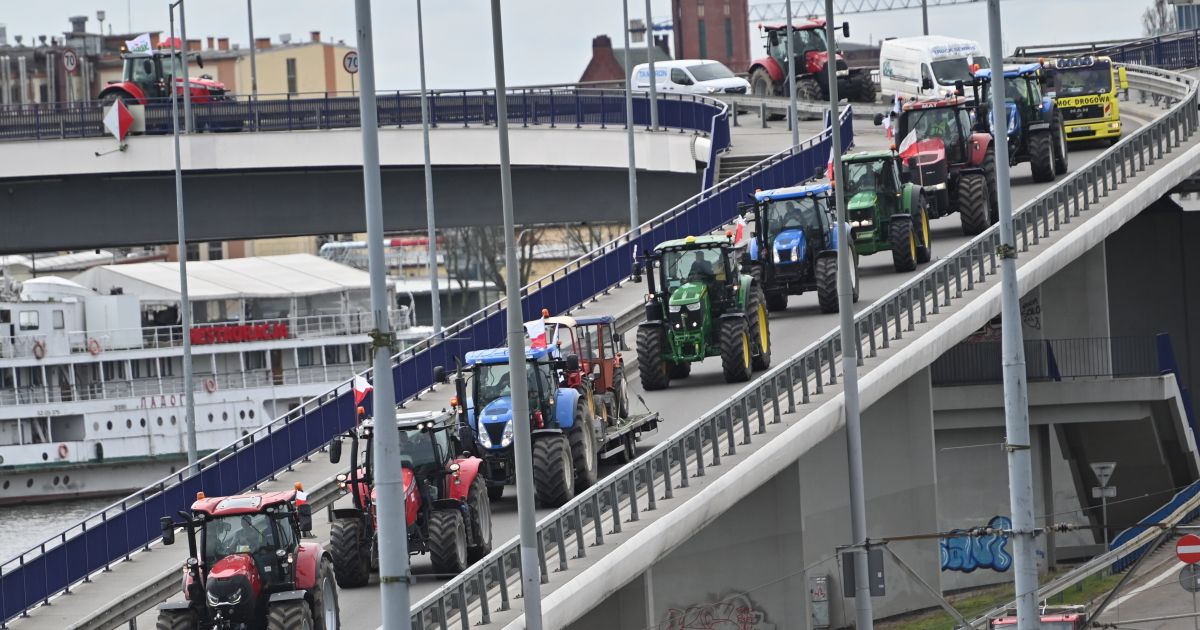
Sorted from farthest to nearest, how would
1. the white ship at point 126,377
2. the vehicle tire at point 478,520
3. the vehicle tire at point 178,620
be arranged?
the white ship at point 126,377
the vehicle tire at point 478,520
the vehicle tire at point 178,620

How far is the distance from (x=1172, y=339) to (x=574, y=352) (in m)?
29.5

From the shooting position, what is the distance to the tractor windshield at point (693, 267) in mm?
34094

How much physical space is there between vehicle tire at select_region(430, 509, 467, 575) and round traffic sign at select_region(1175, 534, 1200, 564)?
8674 millimetres

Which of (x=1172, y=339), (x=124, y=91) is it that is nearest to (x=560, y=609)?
(x=1172, y=339)

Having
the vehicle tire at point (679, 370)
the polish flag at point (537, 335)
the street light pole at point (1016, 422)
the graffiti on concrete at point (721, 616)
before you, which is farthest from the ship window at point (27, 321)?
the street light pole at point (1016, 422)

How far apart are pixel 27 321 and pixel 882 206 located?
158 ft

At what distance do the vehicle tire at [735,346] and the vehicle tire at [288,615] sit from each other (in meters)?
13.7

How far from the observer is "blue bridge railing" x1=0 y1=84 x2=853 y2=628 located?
30656 millimetres

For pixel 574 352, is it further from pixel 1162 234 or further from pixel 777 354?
pixel 1162 234

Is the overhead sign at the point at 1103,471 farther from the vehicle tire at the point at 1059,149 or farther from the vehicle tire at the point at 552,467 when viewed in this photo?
the vehicle tire at the point at 552,467

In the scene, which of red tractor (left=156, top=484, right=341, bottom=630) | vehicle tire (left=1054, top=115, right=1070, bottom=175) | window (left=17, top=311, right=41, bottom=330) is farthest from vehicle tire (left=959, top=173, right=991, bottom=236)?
window (left=17, top=311, right=41, bottom=330)

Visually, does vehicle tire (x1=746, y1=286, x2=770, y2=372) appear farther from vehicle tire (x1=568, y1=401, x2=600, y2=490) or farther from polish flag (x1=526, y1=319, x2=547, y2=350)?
vehicle tire (x1=568, y1=401, x2=600, y2=490)

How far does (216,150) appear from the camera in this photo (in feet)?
191

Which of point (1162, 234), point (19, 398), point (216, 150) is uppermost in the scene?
point (216, 150)
